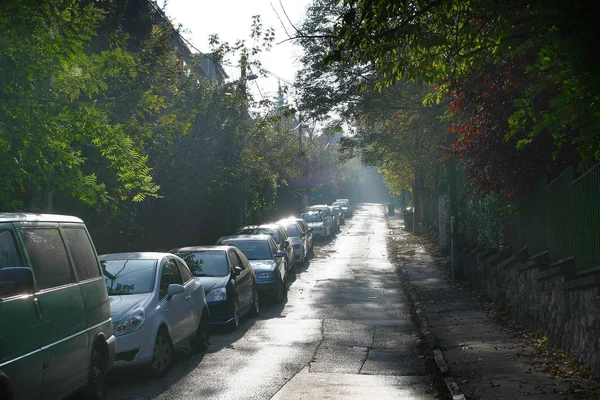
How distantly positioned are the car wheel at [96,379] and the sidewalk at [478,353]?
3.93 metres

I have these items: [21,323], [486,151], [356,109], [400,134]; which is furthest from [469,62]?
[400,134]

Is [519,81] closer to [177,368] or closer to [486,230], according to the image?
[177,368]

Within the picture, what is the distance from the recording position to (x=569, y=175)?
1162cm

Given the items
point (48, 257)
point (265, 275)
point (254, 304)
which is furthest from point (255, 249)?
point (48, 257)

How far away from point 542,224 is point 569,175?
85.4 inches

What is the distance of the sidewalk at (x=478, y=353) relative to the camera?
916 cm

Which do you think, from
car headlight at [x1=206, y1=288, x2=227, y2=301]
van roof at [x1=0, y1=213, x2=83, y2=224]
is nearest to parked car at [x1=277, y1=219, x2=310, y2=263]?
car headlight at [x1=206, y1=288, x2=227, y2=301]

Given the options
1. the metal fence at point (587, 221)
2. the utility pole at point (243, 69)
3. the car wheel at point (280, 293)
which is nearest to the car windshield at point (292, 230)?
the utility pole at point (243, 69)

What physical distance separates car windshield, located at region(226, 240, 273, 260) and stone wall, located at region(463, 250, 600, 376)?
221 inches

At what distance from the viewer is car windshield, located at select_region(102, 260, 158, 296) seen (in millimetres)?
11102

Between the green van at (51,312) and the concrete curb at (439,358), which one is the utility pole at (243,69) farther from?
the green van at (51,312)

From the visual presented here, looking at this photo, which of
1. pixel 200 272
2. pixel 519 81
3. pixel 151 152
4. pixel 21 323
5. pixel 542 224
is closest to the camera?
pixel 21 323

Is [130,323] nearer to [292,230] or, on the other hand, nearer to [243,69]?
[243,69]

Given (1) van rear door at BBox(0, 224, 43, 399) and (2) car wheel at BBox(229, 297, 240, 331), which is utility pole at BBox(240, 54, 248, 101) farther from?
(1) van rear door at BBox(0, 224, 43, 399)
